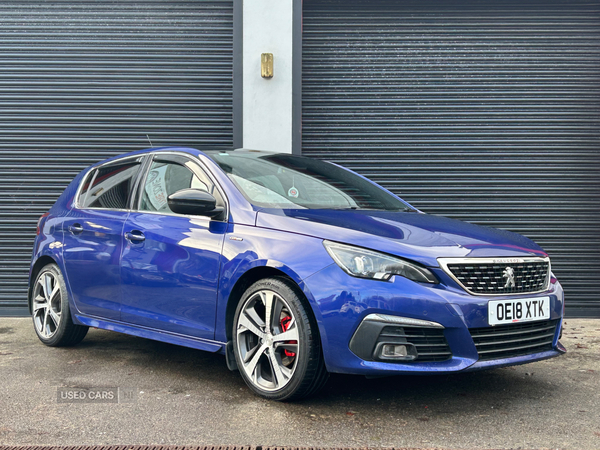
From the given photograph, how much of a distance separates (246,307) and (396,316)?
94 centimetres

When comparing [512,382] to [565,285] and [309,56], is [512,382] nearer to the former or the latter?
[565,285]

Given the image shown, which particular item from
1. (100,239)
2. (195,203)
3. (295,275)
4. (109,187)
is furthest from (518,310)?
(109,187)

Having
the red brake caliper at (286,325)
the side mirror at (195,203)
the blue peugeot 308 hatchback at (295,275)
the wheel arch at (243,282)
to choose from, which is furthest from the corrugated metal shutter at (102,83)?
the red brake caliper at (286,325)

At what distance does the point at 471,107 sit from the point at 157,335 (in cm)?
492

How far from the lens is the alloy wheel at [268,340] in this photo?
342 cm

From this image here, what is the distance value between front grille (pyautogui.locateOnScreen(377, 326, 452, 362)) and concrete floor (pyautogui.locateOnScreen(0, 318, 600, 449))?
13.9 inches

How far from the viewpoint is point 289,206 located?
12.7 ft

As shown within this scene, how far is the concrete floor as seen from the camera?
9.76 ft

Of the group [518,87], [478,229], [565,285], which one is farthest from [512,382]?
[518,87]

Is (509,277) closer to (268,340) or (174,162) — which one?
(268,340)

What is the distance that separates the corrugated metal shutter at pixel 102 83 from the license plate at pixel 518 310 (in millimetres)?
4722

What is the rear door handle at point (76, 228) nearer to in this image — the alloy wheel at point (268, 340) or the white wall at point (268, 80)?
the alloy wheel at point (268, 340)

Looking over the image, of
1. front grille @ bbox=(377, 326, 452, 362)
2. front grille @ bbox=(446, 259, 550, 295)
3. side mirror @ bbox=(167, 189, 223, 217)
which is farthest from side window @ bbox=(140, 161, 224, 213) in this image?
front grille @ bbox=(446, 259, 550, 295)

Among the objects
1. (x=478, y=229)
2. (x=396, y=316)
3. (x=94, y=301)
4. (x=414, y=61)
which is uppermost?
(x=414, y=61)
